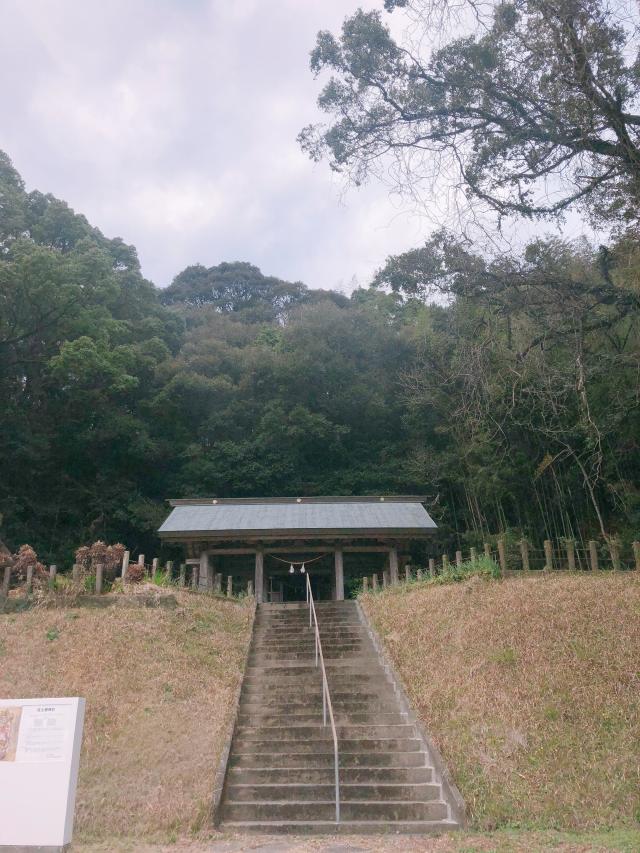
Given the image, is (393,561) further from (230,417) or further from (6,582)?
(230,417)

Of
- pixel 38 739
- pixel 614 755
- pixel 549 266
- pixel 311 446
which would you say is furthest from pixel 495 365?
pixel 311 446

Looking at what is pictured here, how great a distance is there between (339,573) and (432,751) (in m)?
9.88

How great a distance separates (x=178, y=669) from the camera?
34.8 ft

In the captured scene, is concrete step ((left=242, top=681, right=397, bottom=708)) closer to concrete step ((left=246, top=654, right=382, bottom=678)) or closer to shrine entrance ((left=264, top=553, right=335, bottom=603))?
concrete step ((left=246, top=654, right=382, bottom=678))

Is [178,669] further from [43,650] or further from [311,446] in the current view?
[311,446]

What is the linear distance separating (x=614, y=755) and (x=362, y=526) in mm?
10472

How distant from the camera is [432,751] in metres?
8.21

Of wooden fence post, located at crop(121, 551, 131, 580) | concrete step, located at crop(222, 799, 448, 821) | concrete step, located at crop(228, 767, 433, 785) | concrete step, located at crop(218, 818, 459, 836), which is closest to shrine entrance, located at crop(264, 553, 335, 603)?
wooden fence post, located at crop(121, 551, 131, 580)

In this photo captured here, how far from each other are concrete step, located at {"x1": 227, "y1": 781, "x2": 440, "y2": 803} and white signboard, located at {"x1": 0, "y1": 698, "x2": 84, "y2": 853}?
2.37 metres

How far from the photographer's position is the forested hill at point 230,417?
19656 millimetres

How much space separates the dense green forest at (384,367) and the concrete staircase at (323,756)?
15.4 feet

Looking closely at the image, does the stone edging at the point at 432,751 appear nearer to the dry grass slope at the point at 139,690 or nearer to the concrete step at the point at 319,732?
the concrete step at the point at 319,732

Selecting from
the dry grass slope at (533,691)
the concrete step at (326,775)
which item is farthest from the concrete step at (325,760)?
the dry grass slope at (533,691)

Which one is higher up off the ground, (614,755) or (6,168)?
(6,168)
